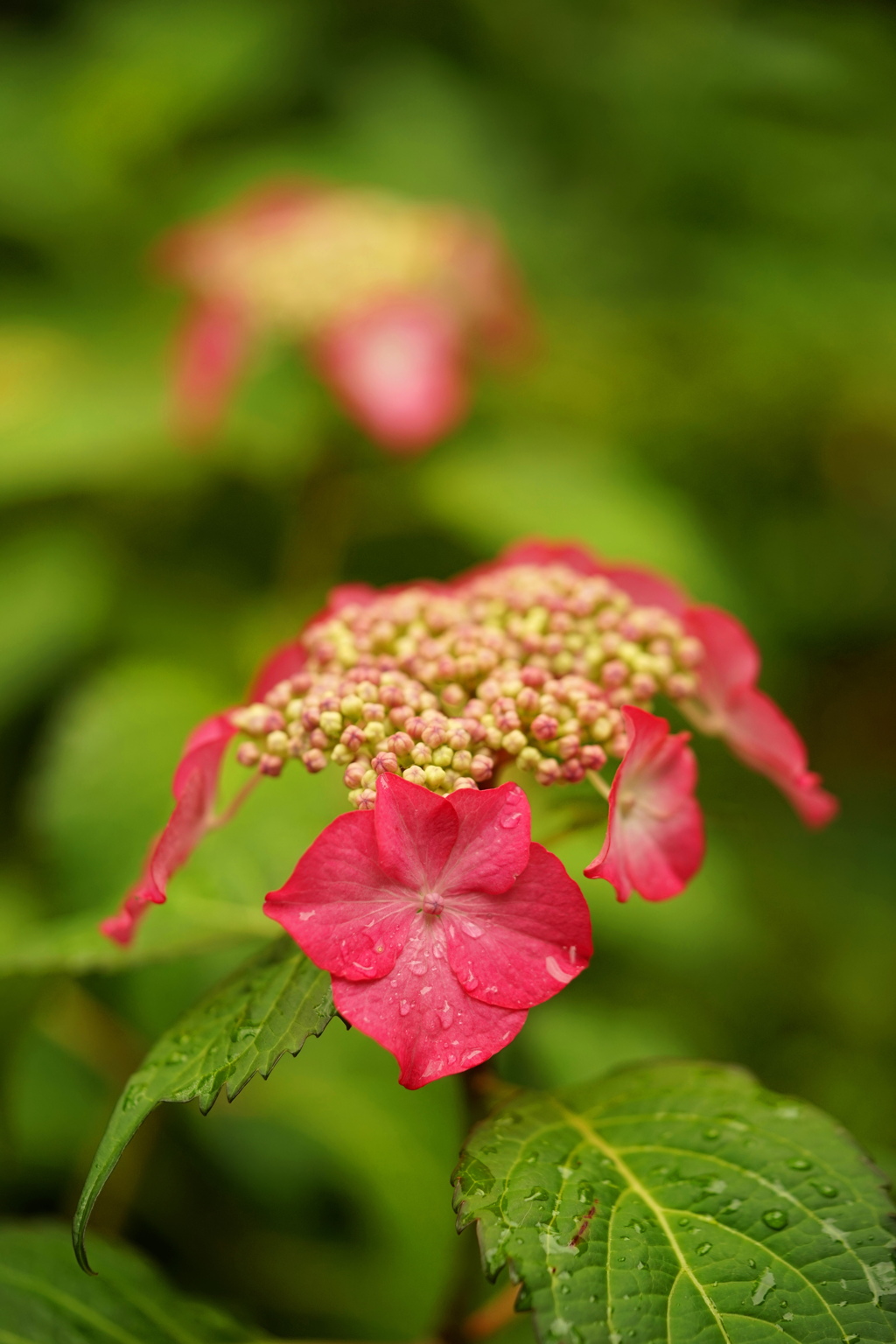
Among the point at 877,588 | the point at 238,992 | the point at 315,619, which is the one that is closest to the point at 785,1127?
the point at 238,992

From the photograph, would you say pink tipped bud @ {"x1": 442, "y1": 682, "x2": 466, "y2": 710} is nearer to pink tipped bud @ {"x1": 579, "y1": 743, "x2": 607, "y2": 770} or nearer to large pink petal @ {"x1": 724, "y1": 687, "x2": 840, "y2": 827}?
pink tipped bud @ {"x1": 579, "y1": 743, "x2": 607, "y2": 770}

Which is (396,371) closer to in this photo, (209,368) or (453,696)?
(209,368)

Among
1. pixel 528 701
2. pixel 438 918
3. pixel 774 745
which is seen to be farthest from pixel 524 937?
pixel 774 745

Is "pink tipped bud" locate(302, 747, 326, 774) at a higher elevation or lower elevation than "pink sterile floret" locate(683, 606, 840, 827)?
higher

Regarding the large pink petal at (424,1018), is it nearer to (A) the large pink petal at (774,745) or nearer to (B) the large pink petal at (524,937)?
(B) the large pink petal at (524,937)

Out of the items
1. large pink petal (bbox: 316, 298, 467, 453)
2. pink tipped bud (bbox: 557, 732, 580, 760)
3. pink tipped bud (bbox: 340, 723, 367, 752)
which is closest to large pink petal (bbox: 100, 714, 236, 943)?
pink tipped bud (bbox: 340, 723, 367, 752)

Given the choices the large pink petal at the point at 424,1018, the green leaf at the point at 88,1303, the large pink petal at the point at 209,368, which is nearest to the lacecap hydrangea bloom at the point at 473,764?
the large pink petal at the point at 424,1018
